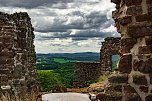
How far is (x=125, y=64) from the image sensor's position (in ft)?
19.3

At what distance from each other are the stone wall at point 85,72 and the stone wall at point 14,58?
13.7 metres

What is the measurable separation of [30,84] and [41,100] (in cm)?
294

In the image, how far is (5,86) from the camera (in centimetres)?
1016

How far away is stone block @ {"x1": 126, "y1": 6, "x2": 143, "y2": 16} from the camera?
19.1 feet

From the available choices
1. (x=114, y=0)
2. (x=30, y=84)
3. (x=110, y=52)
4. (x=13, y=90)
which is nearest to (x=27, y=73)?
(x=30, y=84)

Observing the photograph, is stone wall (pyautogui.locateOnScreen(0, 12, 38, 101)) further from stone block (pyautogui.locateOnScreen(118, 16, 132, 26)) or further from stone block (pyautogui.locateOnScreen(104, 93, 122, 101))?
stone block (pyautogui.locateOnScreen(118, 16, 132, 26))

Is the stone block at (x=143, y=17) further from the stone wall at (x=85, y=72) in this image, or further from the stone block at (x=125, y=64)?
the stone wall at (x=85, y=72)

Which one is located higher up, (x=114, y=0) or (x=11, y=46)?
(x=114, y=0)

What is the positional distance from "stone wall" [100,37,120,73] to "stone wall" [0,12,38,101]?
12260 mm

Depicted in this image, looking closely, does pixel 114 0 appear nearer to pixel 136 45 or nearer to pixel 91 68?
pixel 136 45

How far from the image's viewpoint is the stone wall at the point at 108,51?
2372 cm

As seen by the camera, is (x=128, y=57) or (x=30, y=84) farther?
(x=30, y=84)

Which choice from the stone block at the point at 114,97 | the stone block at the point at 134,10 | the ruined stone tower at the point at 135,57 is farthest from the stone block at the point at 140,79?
the stone block at the point at 134,10

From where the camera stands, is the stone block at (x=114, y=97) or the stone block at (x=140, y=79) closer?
the stone block at (x=140, y=79)
